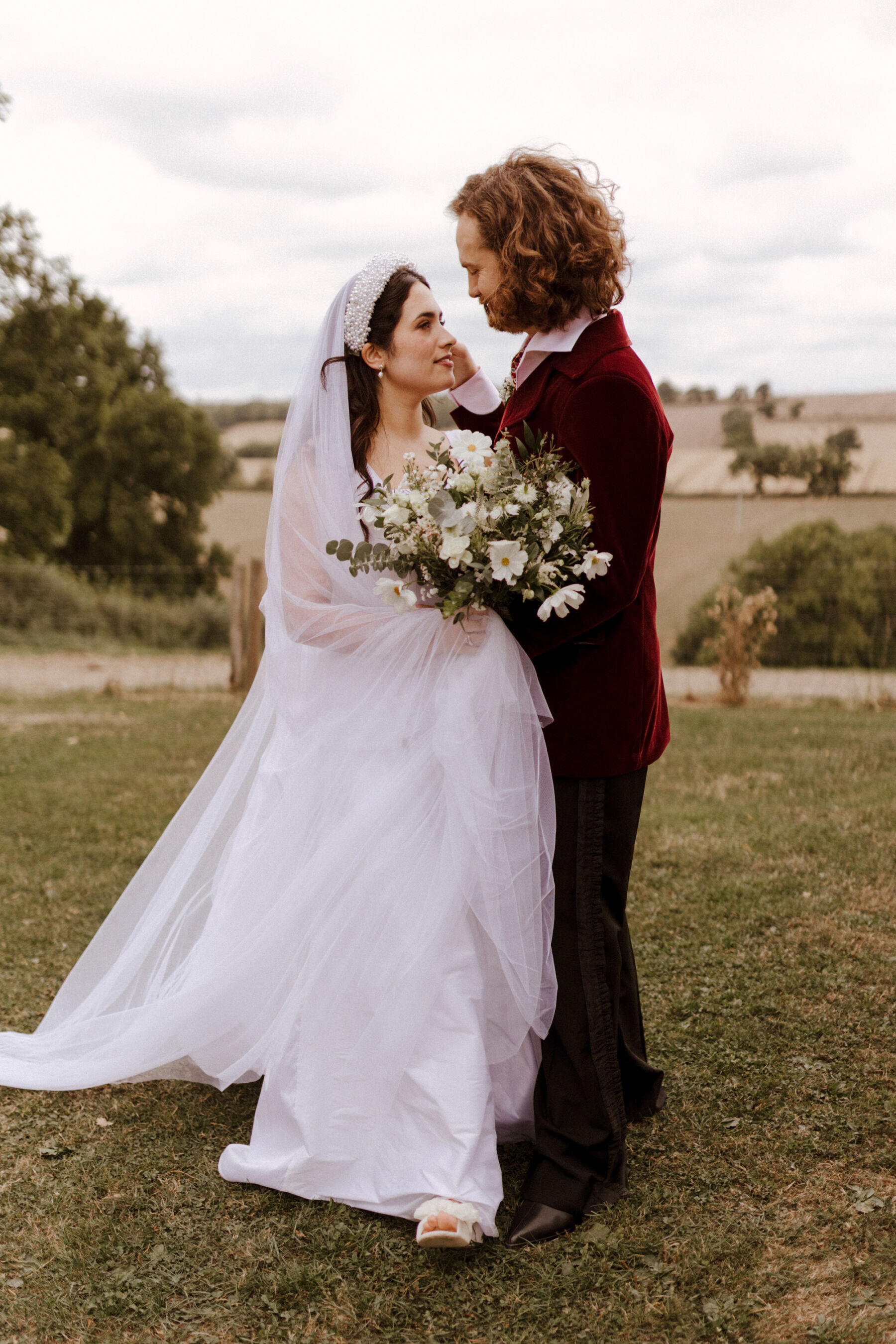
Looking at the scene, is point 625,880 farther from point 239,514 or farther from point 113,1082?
point 239,514

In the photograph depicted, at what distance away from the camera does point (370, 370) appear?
3398 mm

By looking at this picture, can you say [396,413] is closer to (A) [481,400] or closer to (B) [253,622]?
(A) [481,400]

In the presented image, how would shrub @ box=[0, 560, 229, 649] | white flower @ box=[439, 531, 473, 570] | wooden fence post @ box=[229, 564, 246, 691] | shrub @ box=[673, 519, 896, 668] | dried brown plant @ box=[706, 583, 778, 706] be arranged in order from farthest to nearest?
shrub @ box=[0, 560, 229, 649] → shrub @ box=[673, 519, 896, 668] → wooden fence post @ box=[229, 564, 246, 691] → dried brown plant @ box=[706, 583, 778, 706] → white flower @ box=[439, 531, 473, 570]

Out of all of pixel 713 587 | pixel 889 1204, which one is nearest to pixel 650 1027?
pixel 889 1204

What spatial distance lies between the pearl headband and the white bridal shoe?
91.1 inches

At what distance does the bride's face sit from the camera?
3.33 meters

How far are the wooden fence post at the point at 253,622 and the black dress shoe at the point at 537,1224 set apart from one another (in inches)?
360

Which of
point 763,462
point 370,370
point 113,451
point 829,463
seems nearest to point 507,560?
point 370,370

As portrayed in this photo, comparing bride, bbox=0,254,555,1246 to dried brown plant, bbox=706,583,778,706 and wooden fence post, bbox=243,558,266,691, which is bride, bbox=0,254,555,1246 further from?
wooden fence post, bbox=243,558,266,691

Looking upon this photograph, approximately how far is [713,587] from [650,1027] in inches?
440

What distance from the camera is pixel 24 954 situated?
15.7ft

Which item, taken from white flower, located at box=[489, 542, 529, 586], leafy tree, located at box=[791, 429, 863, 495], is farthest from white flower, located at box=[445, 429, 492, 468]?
leafy tree, located at box=[791, 429, 863, 495]

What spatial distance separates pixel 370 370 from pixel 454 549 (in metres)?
1.08

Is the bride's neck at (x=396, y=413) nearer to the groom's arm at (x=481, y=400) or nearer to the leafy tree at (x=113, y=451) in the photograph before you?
the groom's arm at (x=481, y=400)
